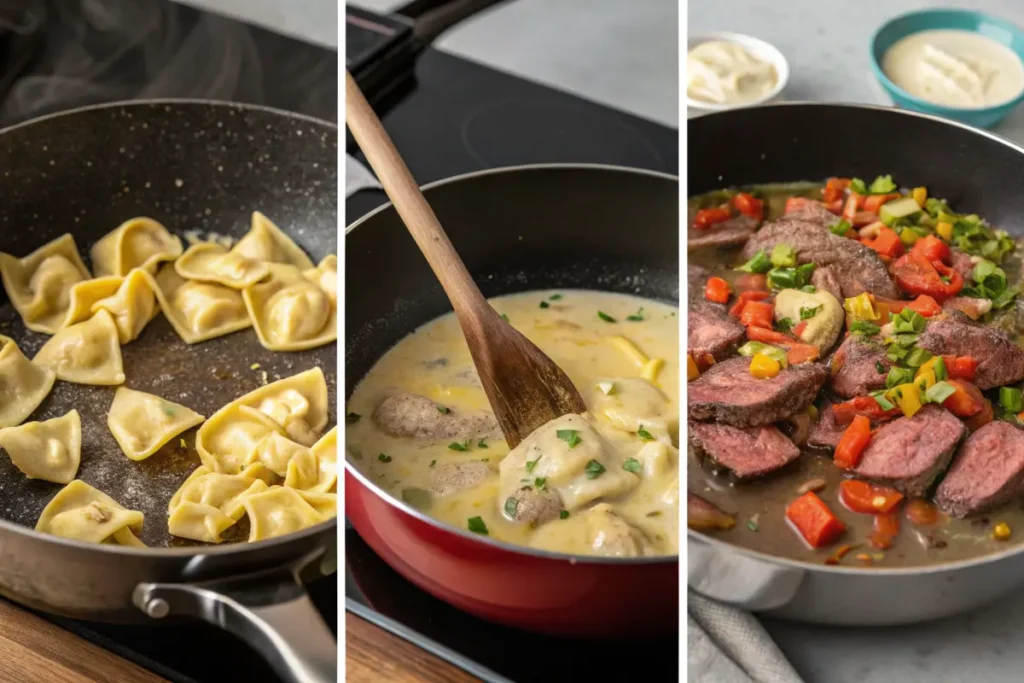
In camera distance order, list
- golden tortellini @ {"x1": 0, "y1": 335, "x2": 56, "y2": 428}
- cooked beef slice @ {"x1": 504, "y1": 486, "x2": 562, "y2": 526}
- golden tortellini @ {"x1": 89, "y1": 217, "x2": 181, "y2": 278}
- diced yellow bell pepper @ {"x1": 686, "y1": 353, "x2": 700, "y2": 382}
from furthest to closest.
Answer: golden tortellini @ {"x1": 89, "y1": 217, "x2": 181, "y2": 278}, golden tortellini @ {"x1": 0, "y1": 335, "x2": 56, "y2": 428}, diced yellow bell pepper @ {"x1": 686, "y1": 353, "x2": 700, "y2": 382}, cooked beef slice @ {"x1": 504, "y1": 486, "x2": 562, "y2": 526}

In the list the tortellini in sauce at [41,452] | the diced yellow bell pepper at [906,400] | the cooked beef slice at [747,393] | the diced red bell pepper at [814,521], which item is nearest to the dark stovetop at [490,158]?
the diced red bell pepper at [814,521]

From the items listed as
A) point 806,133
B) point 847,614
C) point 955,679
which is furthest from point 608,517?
point 806,133

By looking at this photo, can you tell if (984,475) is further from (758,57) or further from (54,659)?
(54,659)

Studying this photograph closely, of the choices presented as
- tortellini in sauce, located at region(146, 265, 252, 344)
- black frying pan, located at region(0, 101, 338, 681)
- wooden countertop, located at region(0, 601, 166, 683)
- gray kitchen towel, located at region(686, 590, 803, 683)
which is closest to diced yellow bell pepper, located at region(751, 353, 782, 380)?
gray kitchen towel, located at region(686, 590, 803, 683)

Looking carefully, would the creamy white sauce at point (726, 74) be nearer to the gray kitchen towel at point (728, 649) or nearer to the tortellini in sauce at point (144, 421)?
the gray kitchen towel at point (728, 649)

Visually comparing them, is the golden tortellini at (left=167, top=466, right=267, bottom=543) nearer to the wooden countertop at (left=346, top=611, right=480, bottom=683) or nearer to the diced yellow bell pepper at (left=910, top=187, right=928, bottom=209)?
the wooden countertop at (left=346, top=611, right=480, bottom=683)
